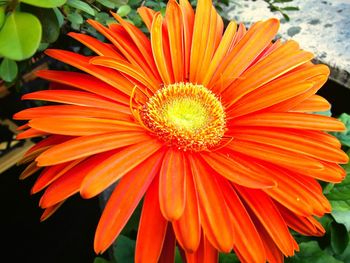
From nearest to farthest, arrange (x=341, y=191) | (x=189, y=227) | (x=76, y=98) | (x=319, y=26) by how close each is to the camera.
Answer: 1. (x=189, y=227)
2. (x=76, y=98)
3. (x=341, y=191)
4. (x=319, y=26)

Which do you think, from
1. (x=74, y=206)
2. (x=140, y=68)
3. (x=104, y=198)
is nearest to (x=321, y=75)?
(x=140, y=68)

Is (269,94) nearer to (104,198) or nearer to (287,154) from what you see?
(287,154)

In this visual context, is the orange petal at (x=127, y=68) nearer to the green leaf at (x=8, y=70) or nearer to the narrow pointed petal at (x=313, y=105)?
the green leaf at (x=8, y=70)

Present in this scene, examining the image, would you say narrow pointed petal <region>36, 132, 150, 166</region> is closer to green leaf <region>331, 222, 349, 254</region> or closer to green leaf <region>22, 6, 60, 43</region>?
green leaf <region>22, 6, 60, 43</region>

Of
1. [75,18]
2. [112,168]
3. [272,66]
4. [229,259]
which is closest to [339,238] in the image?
[229,259]

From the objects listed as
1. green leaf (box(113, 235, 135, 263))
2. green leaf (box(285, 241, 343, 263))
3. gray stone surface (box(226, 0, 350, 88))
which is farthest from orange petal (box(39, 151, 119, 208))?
gray stone surface (box(226, 0, 350, 88))

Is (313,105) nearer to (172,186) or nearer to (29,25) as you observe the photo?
(172,186)
